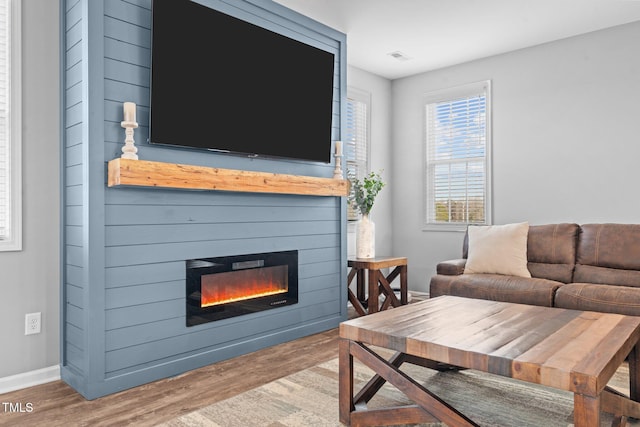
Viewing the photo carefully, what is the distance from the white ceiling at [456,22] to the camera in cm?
349

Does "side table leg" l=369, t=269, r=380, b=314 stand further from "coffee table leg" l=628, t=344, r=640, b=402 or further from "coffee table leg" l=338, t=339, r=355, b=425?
"coffee table leg" l=628, t=344, r=640, b=402

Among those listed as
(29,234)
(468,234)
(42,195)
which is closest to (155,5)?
(42,195)

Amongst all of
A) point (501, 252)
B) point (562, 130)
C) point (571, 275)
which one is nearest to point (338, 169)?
point (501, 252)

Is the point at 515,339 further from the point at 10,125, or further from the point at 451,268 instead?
the point at 10,125

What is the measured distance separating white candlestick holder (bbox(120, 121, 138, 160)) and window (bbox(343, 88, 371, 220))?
2.63m

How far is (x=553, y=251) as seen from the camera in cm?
380

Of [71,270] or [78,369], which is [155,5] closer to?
[71,270]

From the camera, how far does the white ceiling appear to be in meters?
3.49

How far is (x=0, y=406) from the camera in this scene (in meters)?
2.28

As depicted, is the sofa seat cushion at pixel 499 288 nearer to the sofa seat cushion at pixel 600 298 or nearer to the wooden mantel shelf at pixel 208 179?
the sofa seat cushion at pixel 600 298

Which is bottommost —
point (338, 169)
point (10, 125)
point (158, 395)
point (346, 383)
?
point (158, 395)

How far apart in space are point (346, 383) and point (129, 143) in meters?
1.72

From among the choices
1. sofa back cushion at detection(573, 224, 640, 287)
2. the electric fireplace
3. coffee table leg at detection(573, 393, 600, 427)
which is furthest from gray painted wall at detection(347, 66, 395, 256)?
coffee table leg at detection(573, 393, 600, 427)

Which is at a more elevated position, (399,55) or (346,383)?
(399,55)
